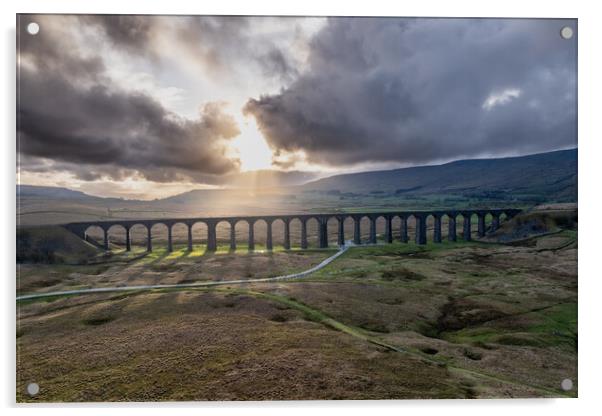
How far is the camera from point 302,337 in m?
26.0

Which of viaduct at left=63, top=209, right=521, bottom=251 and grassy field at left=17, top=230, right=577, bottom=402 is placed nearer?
grassy field at left=17, top=230, right=577, bottom=402

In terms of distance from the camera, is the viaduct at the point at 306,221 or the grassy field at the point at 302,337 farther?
the viaduct at the point at 306,221

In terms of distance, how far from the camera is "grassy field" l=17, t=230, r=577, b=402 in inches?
840

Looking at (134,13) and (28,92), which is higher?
(134,13)

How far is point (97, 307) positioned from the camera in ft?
110

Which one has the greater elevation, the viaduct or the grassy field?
the viaduct

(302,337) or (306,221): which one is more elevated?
(306,221)

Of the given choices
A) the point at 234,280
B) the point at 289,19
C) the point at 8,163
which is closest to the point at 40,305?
the point at 8,163

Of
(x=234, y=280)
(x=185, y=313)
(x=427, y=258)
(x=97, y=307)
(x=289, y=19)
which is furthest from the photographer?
(x=427, y=258)

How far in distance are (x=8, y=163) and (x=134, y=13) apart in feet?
44.9

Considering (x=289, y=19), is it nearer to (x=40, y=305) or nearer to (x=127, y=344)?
(x=127, y=344)

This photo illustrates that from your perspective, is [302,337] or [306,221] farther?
[306,221]

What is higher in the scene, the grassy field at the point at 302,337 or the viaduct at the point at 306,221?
the viaduct at the point at 306,221

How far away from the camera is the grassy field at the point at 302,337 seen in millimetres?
A: 21344
